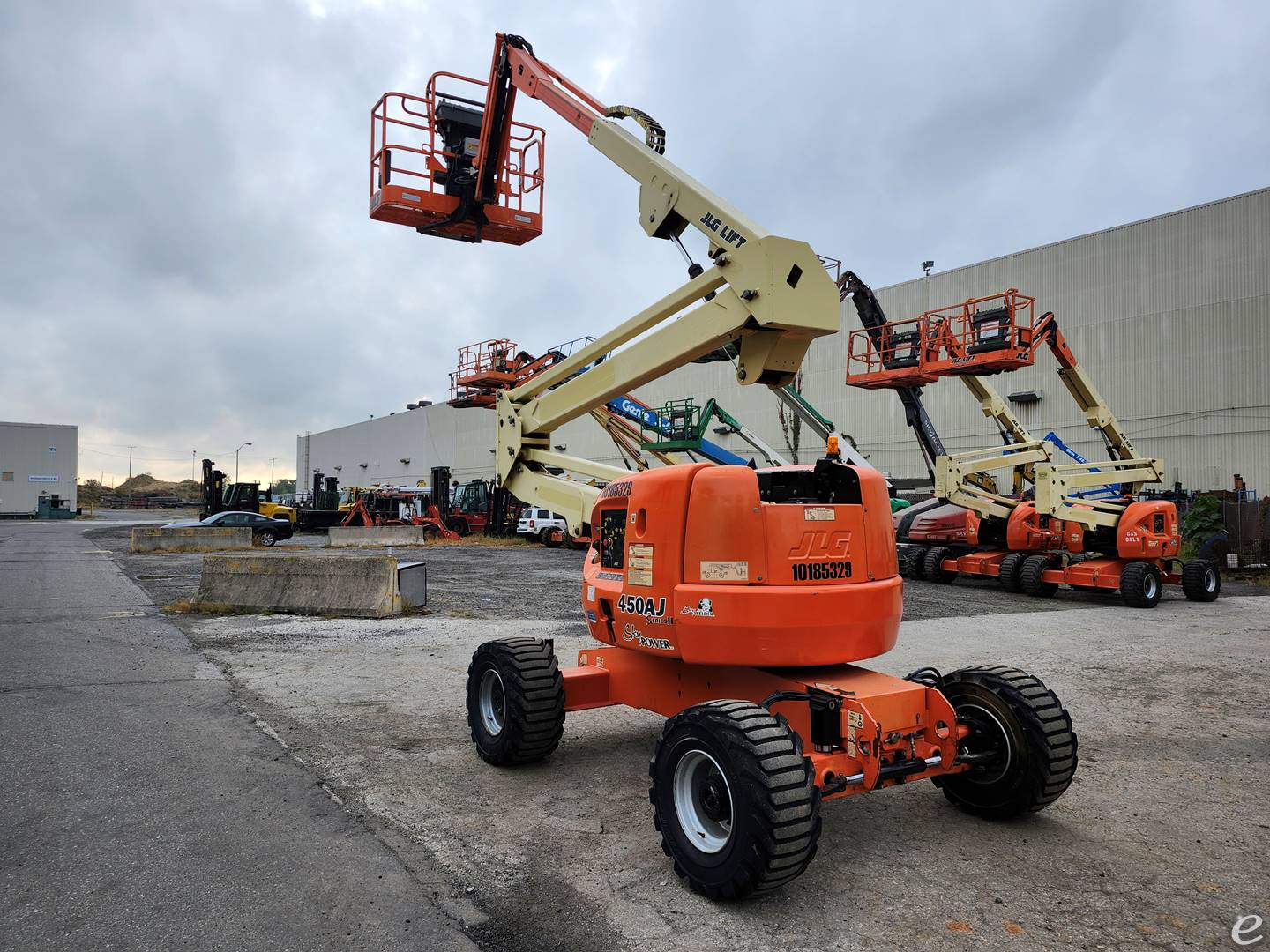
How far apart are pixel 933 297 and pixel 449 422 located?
44816 mm

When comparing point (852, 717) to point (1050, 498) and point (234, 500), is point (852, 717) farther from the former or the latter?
point (234, 500)

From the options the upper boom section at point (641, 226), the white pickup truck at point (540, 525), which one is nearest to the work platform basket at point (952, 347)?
the upper boom section at point (641, 226)

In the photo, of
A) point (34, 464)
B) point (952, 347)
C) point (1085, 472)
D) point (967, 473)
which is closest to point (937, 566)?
point (967, 473)

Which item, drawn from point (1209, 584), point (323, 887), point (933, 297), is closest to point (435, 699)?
point (323, 887)

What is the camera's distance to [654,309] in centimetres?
668

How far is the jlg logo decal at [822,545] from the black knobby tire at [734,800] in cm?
100

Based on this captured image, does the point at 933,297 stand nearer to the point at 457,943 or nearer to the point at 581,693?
the point at 581,693

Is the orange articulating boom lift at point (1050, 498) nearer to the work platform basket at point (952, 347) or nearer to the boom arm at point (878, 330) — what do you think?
the work platform basket at point (952, 347)

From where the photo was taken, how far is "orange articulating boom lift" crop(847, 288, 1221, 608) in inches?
674

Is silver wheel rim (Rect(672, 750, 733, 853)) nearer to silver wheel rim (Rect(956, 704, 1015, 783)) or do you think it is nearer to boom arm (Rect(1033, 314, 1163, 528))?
silver wheel rim (Rect(956, 704, 1015, 783))

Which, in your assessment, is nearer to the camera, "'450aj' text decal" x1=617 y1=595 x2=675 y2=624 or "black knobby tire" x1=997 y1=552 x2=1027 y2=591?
"'450aj' text decal" x1=617 y1=595 x2=675 y2=624

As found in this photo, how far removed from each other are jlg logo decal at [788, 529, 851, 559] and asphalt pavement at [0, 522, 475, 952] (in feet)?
8.65

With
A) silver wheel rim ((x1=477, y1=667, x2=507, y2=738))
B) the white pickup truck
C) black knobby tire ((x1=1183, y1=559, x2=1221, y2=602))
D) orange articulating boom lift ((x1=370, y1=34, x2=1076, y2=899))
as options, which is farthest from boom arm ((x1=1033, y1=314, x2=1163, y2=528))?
the white pickup truck

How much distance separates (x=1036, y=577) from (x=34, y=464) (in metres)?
73.2
